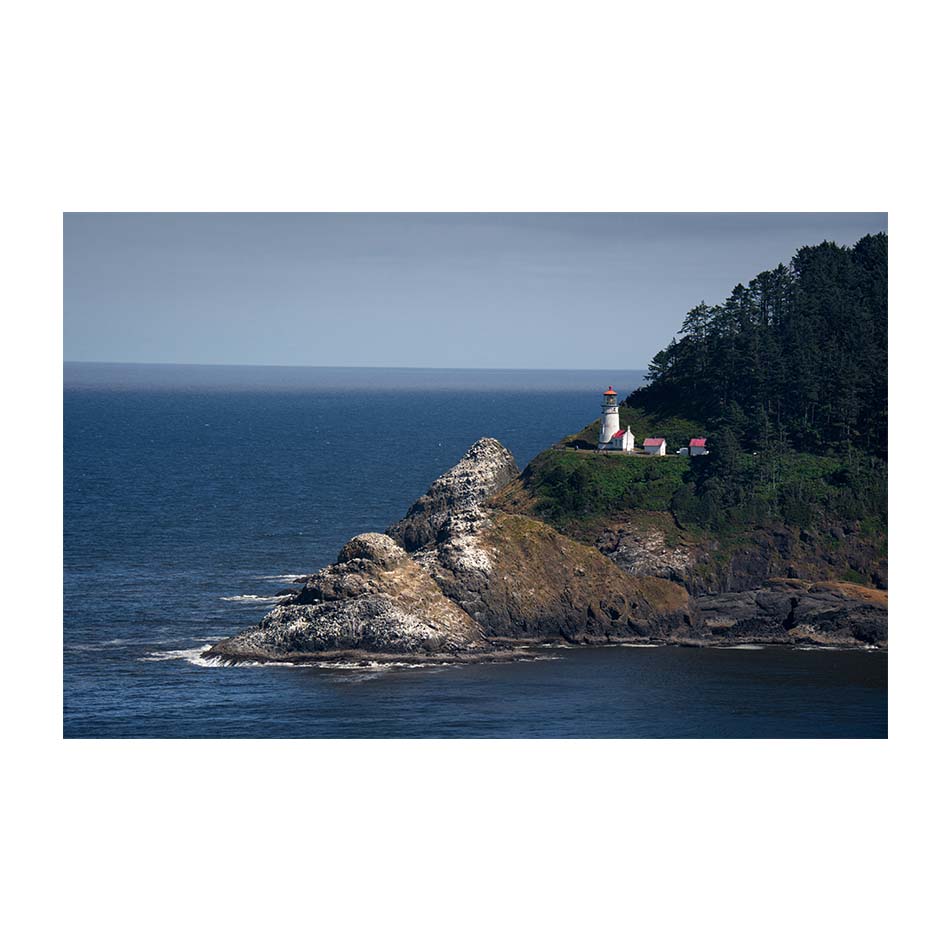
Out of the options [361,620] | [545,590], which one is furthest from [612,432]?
[361,620]

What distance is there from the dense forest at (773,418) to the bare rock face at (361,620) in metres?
10.7

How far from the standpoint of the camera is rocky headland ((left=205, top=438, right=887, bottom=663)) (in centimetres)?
6225

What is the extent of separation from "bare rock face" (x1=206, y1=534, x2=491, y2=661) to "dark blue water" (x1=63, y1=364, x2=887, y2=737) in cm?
160

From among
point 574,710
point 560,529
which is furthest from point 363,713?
point 560,529

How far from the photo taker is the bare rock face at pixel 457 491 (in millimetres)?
76938

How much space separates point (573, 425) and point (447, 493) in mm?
74831

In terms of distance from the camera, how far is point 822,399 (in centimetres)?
7306

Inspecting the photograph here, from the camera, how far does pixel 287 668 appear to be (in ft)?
198

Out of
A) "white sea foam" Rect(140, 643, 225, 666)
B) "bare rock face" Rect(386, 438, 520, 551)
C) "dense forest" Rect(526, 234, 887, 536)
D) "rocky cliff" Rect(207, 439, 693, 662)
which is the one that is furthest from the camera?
"bare rock face" Rect(386, 438, 520, 551)

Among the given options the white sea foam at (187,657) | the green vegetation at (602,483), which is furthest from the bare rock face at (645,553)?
the white sea foam at (187,657)

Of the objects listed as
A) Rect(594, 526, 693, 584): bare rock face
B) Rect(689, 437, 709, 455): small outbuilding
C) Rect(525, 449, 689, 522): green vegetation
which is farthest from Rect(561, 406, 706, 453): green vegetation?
Rect(594, 526, 693, 584): bare rock face

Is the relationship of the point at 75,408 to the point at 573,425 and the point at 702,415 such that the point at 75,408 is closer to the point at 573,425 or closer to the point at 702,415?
the point at 573,425

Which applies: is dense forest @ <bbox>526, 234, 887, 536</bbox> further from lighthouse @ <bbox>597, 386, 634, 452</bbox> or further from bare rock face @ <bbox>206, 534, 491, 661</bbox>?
bare rock face @ <bbox>206, 534, 491, 661</bbox>

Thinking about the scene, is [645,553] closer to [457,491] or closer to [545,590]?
[545,590]
